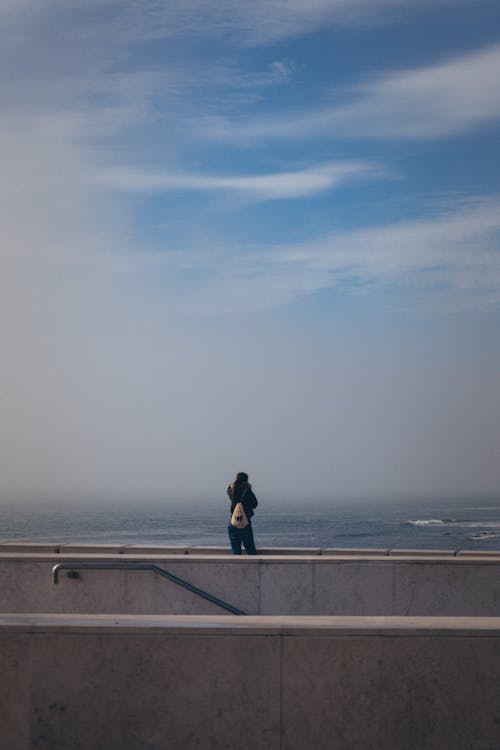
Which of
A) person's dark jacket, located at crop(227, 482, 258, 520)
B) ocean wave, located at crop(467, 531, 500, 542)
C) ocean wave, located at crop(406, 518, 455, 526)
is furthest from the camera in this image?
ocean wave, located at crop(406, 518, 455, 526)

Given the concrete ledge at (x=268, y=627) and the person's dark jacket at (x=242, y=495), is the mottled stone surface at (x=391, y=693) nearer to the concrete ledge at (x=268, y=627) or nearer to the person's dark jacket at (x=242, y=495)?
the concrete ledge at (x=268, y=627)

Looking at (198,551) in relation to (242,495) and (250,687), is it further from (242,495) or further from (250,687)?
(250,687)

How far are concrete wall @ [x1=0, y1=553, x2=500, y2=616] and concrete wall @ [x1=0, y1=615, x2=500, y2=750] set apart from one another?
4825 mm

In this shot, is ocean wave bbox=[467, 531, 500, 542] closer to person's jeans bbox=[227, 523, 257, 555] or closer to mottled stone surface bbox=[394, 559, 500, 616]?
person's jeans bbox=[227, 523, 257, 555]

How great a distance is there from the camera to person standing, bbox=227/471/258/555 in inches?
502

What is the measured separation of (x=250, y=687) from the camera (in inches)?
221

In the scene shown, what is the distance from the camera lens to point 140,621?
19.1 ft

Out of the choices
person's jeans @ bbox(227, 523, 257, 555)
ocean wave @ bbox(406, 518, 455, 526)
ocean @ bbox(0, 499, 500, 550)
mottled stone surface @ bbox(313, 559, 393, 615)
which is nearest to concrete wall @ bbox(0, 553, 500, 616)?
mottled stone surface @ bbox(313, 559, 393, 615)

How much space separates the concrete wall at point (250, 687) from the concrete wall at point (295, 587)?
482 cm

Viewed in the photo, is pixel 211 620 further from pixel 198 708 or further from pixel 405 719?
pixel 405 719

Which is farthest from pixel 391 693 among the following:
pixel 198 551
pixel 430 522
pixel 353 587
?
pixel 430 522

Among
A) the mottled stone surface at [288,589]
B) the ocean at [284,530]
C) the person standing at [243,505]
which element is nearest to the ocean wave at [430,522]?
the ocean at [284,530]

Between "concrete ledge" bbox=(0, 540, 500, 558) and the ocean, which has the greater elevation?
"concrete ledge" bbox=(0, 540, 500, 558)

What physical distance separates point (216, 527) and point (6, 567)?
238ft
